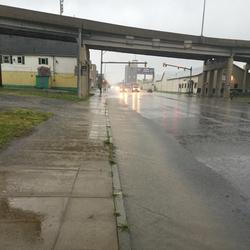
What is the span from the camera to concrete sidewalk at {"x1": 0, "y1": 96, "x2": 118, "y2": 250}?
13.8 ft

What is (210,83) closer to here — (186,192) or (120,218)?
(186,192)

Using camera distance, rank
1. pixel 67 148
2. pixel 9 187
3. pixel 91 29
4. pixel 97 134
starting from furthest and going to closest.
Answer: pixel 91 29 → pixel 97 134 → pixel 67 148 → pixel 9 187

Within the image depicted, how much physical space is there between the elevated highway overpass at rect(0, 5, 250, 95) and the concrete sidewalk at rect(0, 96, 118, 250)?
3444 centimetres

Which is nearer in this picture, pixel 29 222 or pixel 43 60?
pixel 29 222

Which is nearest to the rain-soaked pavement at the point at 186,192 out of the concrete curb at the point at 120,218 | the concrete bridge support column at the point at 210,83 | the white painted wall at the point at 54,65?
the concrete curb at the point at 120,218

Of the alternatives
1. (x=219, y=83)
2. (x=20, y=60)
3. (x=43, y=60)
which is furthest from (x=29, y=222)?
(x=219, y=83)

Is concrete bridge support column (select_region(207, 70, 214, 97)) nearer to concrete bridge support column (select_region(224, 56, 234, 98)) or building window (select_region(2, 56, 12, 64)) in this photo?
concrete bridge support column (select_region(224, 56, 234, 98))

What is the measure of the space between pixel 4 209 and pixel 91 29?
4513 cm

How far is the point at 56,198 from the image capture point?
558cm

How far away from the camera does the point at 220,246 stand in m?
4.36

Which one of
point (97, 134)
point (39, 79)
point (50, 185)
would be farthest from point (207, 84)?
point (50, 185)

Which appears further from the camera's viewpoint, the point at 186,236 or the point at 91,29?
the point at 91,29

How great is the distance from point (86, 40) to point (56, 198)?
154 feet

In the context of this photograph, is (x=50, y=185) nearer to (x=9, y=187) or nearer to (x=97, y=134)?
(x=9, y=187)
